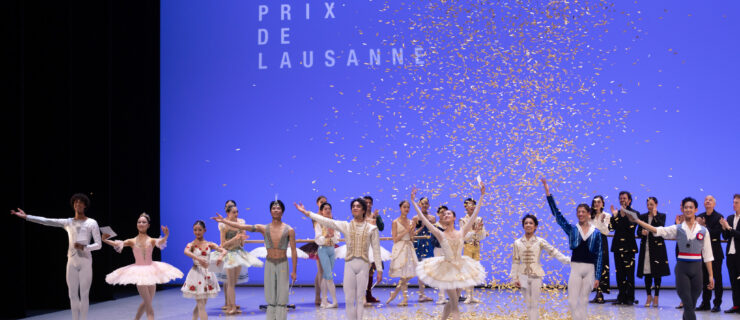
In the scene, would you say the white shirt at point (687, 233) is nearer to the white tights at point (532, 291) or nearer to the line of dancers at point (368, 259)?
the line of dancers at point (368, 259)

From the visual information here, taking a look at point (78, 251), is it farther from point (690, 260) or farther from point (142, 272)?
point (690, 260)

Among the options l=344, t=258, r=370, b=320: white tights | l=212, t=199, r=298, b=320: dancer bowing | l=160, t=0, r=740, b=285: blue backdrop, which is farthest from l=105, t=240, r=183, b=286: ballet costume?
l=160, t=0, r=740, b=285: blue backdrop

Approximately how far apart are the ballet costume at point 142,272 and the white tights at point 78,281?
0.23m

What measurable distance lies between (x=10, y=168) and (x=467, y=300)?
5789 mm

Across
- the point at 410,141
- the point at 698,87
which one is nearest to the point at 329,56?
the point at 410,141

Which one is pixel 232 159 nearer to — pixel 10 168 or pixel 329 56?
pixel 329 56

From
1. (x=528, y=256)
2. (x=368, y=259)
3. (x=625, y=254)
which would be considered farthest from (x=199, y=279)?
(x=625, y=254)

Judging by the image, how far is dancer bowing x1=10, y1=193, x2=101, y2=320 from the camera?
766cm

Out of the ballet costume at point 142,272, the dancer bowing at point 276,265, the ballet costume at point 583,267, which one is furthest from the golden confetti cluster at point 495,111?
the ballet costume at point 142,272

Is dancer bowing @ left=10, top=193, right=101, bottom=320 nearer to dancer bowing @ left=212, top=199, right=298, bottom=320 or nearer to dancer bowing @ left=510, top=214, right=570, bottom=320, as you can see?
dancer bowing @ left=212, top=199, right=298, bottom=320

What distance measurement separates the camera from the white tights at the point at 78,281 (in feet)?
25.1

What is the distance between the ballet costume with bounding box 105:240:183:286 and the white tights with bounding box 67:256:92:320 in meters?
0.23

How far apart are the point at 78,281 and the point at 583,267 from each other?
4864 mm

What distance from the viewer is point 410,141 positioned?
1200 centimetres
